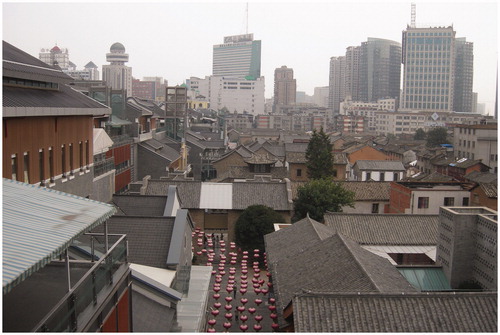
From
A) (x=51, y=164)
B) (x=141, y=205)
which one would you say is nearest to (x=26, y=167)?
(x=51, y=164)

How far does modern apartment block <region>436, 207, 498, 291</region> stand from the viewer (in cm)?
1877

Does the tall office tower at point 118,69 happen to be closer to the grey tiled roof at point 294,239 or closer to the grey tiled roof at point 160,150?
the grey tiled roof at point 160,150

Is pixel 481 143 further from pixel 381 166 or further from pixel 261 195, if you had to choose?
pixel 261 195

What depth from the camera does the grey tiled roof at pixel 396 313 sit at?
37.9 feet

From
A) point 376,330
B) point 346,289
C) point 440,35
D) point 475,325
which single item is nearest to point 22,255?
point 376,330

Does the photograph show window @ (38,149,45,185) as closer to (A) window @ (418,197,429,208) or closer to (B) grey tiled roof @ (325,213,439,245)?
(B) grey tiled roof @ (325,213,439,245)

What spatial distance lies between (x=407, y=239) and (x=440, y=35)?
133 metres

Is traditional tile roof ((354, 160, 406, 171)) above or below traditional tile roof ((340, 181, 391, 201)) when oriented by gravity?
above

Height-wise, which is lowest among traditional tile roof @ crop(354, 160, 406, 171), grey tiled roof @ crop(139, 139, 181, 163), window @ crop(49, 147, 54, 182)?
traditional tile roof @ crop(354, 160, 406, 171)

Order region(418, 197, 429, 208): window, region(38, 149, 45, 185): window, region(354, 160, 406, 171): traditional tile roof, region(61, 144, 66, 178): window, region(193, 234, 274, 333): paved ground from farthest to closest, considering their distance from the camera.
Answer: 1. region(354, 160, 406, 171): traditional tile roof
2. region(418, 197, 429, 208): window
3. region(193, 234, 274, 333): paved ground
4. region(61, 144, 66, 178): window
5. region(38, 149, 45, 185): window

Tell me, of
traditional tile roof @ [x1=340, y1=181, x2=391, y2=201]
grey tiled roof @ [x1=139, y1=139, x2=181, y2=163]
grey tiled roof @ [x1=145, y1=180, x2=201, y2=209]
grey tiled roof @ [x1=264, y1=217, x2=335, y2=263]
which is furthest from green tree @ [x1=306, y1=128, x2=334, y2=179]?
grey tiled roof @ [x1=264, y1=217, x2=335, y2=263]

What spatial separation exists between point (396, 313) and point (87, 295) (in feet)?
22.9

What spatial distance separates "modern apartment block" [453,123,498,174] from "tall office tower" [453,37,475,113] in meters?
115

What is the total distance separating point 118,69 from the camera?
177125 mm
